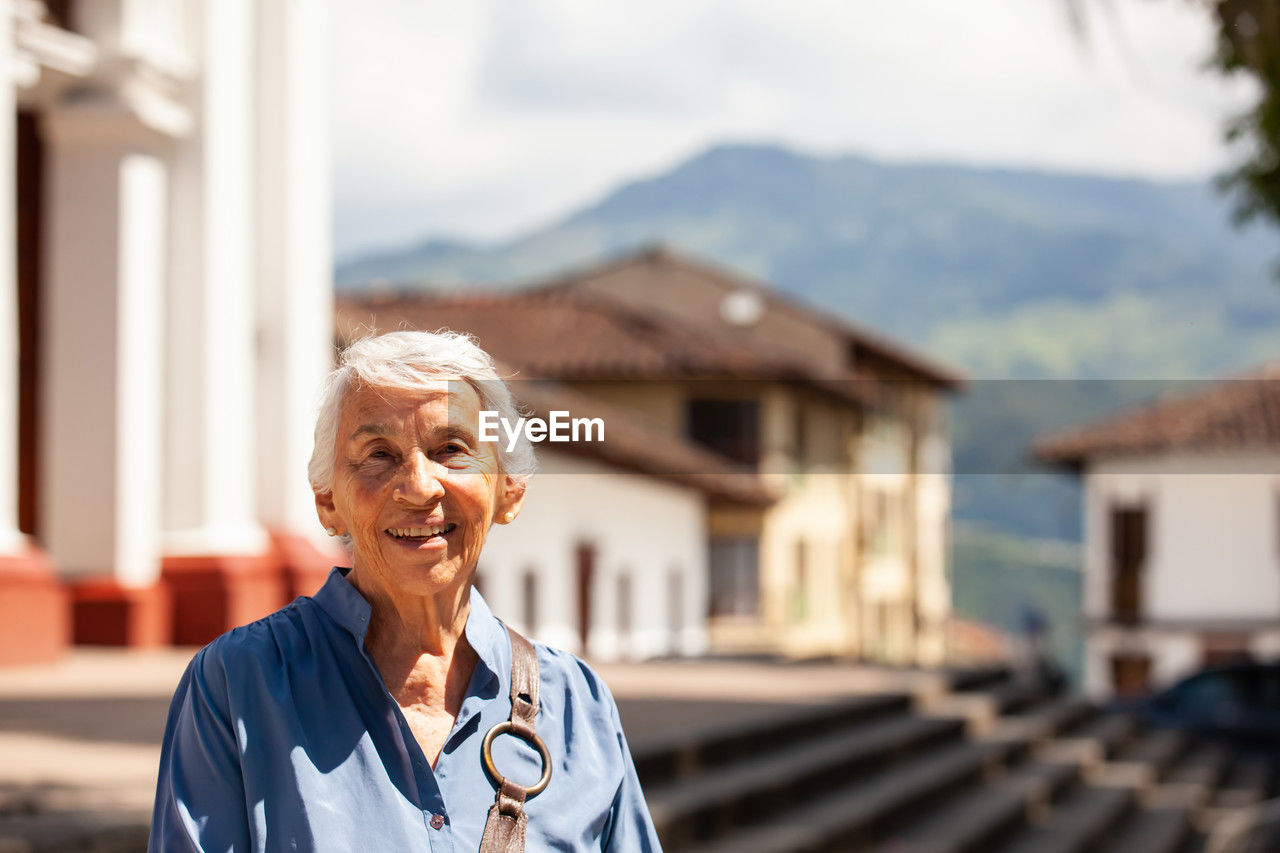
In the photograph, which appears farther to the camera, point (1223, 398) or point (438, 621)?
point (1223, 398)

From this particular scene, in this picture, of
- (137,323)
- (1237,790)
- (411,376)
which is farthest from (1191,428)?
(411,376)

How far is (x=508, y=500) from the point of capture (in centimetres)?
161

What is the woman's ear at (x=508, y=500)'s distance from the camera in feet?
5.24

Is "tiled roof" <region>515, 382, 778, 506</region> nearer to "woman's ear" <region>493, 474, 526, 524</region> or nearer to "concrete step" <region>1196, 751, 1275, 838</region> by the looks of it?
"concrete step" <region>1196, 751, 1275, 838</region>

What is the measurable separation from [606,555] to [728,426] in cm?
1089

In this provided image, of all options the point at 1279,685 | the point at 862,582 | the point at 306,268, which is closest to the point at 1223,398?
the point at 862,582

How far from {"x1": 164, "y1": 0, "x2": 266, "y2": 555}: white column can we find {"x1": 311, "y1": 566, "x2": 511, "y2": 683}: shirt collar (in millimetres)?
10386

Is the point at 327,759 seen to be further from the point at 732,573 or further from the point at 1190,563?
the point at 1190,563

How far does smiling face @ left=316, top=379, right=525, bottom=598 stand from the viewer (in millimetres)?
1521

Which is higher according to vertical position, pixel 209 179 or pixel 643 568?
pixel 209 179

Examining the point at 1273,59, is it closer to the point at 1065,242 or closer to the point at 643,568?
the point at 643,568

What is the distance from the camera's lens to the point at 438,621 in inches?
63.5

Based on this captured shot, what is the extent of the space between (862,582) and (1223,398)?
1268cm

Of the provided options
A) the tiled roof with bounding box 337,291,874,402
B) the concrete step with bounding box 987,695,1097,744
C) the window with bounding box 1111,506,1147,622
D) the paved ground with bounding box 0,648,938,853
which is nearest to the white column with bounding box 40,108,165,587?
the paved ground with bounding box 0,648,938,853
